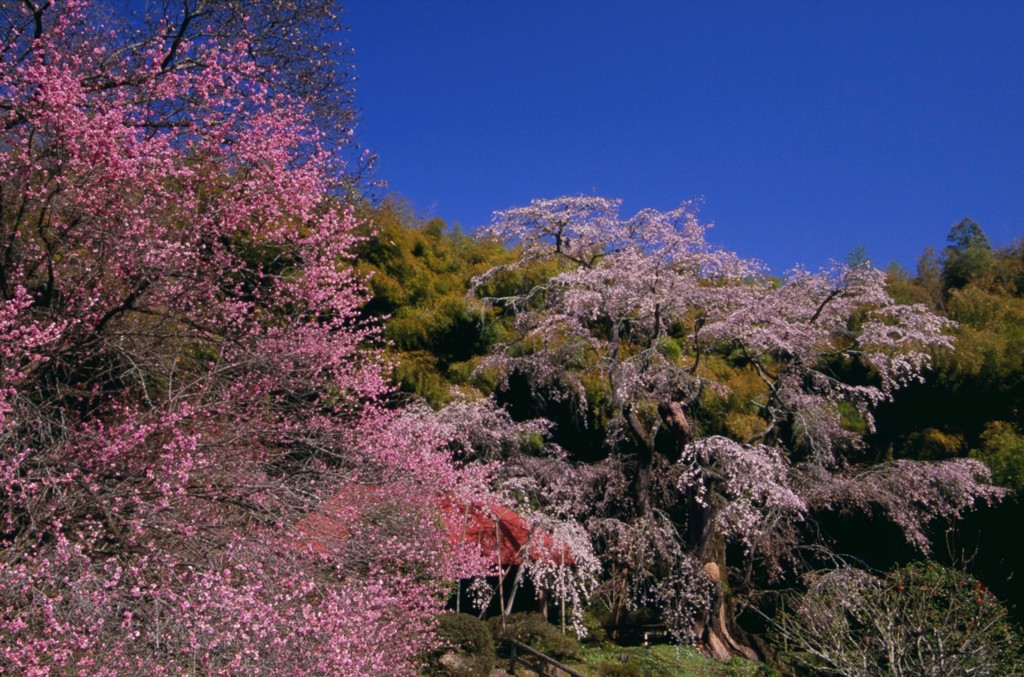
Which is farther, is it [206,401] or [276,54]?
[276,54]

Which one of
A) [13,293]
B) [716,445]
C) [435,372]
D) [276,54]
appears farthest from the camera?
[435,372]

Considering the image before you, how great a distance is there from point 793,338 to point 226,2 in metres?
7.71

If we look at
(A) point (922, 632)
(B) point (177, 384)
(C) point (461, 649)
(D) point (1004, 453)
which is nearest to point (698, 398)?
(D) point (1004, 453)

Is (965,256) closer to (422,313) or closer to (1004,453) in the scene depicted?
(1004,453)

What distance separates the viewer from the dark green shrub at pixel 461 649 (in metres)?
7.47

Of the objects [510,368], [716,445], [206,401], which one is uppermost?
[510,368]

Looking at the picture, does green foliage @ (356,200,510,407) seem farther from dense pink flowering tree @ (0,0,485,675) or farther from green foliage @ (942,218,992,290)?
green foliage @ (942,218,992,290)

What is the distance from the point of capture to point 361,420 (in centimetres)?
681

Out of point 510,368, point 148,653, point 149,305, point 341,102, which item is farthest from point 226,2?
point 510,368

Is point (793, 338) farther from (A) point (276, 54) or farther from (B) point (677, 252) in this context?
(A) point (276, 54)

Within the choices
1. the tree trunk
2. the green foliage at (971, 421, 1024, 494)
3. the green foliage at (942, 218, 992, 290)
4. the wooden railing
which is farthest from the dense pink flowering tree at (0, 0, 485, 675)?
the green foliage at (942, 218, 992, 290)

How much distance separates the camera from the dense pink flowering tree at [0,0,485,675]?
3.76 m

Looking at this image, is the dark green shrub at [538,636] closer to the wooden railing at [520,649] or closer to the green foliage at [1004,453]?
the wooden railing at [520,649]

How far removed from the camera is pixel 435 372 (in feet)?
38.4
